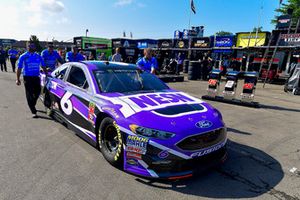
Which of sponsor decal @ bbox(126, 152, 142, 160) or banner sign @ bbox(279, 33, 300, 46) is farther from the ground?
banner sign @ bbox(279, 33, 300, 46)

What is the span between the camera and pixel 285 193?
293cm

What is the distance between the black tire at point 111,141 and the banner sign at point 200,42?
65.0 ft

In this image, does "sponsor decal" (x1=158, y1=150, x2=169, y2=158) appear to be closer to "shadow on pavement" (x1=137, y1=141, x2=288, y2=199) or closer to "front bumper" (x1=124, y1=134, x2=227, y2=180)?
"front bumper" (x1=124, y1=134, x2=227, y2=180)

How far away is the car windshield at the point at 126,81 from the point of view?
398cm

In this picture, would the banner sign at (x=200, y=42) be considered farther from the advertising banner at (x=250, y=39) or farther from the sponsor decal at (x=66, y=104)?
the sponsor decal at (x=66, y=104)

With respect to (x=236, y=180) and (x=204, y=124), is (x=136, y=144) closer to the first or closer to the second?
(x=204, y=124)

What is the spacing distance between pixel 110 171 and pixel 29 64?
3997 millimetres

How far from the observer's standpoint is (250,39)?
18.5 meters

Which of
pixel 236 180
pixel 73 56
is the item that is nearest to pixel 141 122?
pixel 236 180

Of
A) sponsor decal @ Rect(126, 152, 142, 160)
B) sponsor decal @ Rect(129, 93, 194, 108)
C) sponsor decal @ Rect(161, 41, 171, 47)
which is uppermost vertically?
sponsor decal @ Rect(161, 41, 171, 47)

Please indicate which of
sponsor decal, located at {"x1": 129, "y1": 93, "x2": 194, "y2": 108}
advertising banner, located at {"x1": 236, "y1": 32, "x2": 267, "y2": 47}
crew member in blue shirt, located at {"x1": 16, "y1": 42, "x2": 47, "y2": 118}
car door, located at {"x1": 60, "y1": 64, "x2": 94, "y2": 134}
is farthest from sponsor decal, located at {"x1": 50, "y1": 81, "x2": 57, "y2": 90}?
advertising banner, located at {"x1": 236, "y1": 32, "x2": 267, "y2": 47}

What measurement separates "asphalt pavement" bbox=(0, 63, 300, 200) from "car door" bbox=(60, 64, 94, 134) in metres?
0.43

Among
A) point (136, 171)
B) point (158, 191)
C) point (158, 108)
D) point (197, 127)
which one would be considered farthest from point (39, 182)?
point (197, 127)

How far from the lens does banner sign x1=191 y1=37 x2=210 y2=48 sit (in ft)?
71.0
